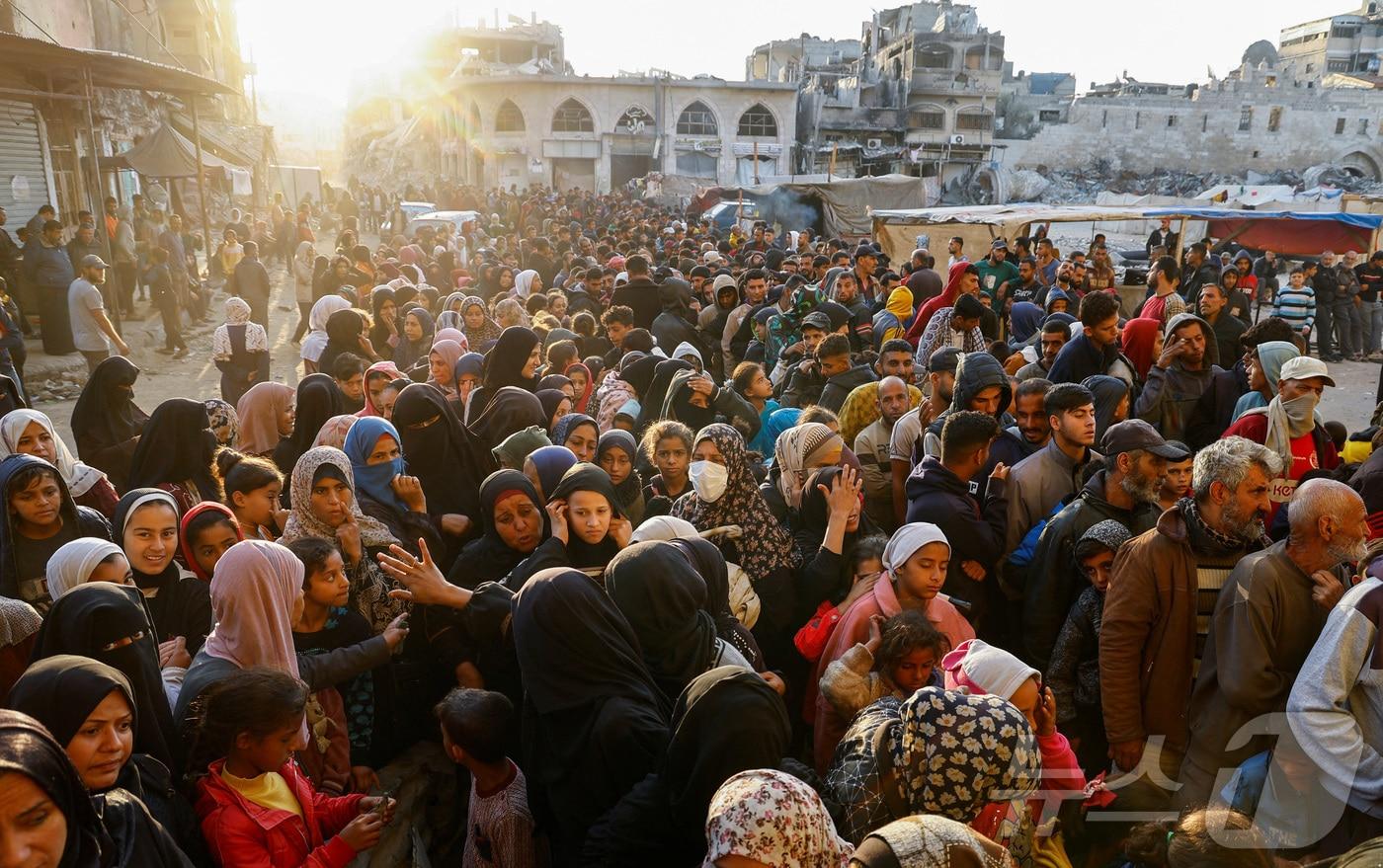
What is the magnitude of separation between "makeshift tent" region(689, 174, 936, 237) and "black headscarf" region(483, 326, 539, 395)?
58.3 ft

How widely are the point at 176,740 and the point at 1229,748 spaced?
3091 millimetres

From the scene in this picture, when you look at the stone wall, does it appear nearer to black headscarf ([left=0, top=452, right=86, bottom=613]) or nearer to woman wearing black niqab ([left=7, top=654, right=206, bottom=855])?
black headscarf ([left=0, top=452, right=86, bottom=613])

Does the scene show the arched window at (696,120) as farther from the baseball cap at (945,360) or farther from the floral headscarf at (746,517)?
the floral headscarf at (746,517)

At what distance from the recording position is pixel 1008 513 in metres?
3.62

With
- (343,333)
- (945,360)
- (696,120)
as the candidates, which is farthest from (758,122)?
(945,360)

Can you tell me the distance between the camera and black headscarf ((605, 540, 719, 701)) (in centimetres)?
248

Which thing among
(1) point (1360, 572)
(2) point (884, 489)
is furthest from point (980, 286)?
(1) point (1360, 572)

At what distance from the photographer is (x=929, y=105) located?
160 ft

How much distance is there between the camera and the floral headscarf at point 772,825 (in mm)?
1626

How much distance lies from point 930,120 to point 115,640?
5256 cm

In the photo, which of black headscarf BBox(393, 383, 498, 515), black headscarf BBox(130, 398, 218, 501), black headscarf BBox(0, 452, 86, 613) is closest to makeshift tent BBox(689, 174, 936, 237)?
black headscarf BBox(393, 383, 498, 515)

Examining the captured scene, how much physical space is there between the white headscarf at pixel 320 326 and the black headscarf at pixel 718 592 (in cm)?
542

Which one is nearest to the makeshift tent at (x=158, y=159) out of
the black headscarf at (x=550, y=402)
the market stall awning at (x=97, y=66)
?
the market stall awning at (x=97, y=66)

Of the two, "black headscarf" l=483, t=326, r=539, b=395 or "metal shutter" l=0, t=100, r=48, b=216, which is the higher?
"metal shutter" l=0, t=100, r=48, b=216
